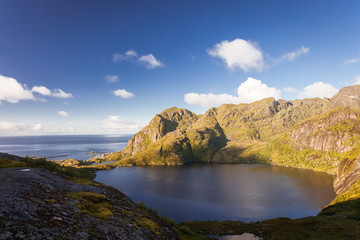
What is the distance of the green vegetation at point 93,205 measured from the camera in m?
16.6

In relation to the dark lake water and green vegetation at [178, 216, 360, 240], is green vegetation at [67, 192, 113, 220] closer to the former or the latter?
green vegetation at [178, 216, 360, 240]

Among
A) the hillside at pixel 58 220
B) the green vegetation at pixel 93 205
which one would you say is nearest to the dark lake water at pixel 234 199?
the green vegetation at pixel 93 205

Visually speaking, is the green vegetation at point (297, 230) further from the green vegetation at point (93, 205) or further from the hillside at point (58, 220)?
the hillside at point (58, 220)

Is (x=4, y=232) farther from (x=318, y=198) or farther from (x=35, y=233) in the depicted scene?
(x=318, y=198)

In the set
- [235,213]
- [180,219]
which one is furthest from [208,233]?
[235,213]

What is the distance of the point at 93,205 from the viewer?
1859 centimetres

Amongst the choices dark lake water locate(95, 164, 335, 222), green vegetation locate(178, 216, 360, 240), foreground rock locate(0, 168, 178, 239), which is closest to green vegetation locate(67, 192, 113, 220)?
foreground rock locate(0, 168, 178, 239)

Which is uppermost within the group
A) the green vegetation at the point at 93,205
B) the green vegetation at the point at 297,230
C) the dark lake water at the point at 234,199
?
the green vegetation at the point at 93,205

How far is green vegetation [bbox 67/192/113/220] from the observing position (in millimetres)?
16578

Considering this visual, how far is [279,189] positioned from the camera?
17750 centimetres

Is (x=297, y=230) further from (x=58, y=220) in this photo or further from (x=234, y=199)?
(x=58, y=220)

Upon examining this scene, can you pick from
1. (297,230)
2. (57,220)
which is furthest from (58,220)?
(297,230)

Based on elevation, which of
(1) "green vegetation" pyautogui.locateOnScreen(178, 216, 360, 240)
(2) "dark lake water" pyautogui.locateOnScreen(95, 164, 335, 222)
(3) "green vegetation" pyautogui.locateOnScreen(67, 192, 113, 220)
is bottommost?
(2) "dark lake water" pyautogui.locateOnScreen(95, 164, 335, 222)

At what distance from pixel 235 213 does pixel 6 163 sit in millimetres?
127702
